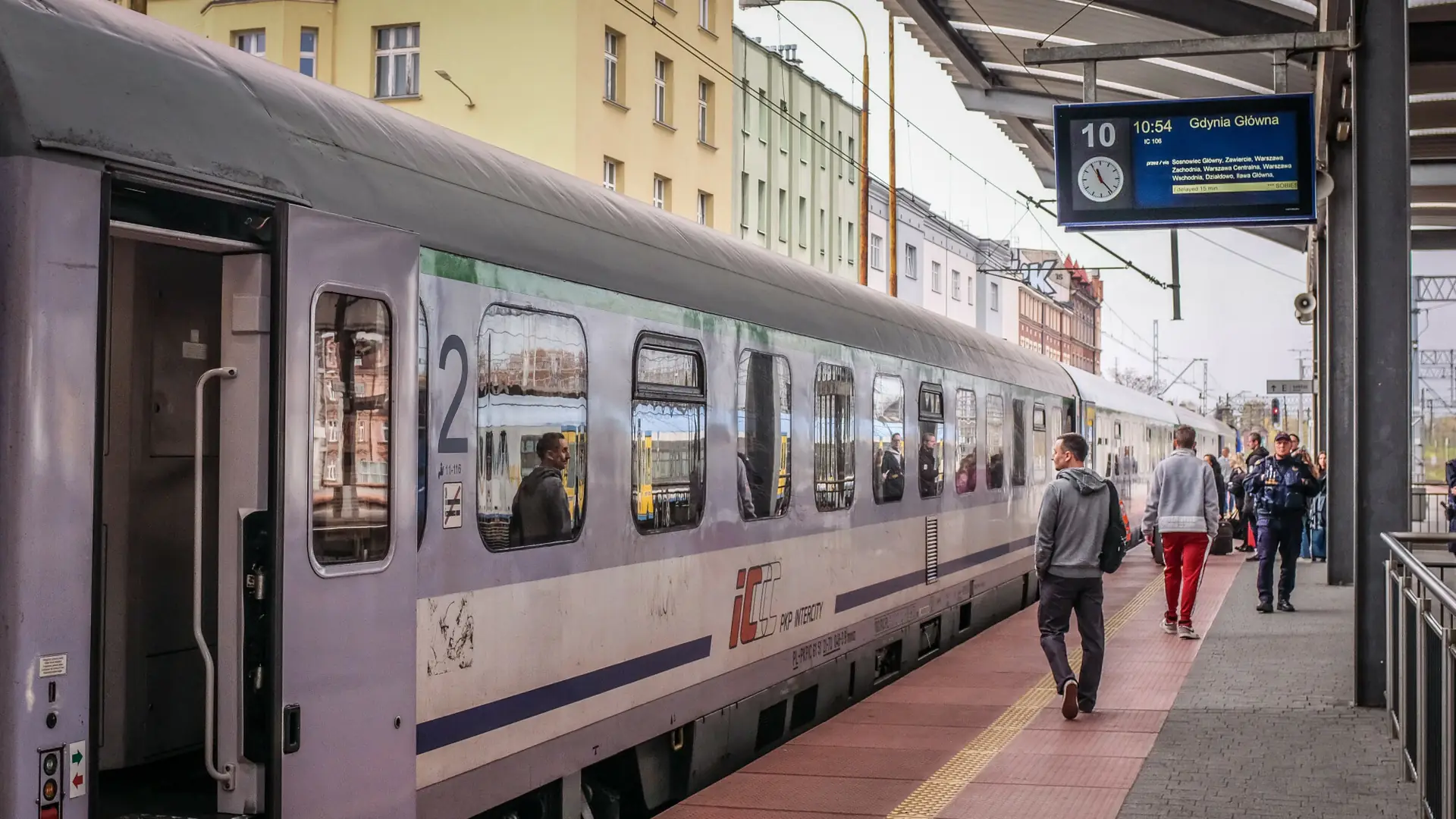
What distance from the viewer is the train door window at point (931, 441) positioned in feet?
40.7

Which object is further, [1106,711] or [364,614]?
[1106,711]

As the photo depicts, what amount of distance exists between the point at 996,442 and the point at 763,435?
23.5 feet

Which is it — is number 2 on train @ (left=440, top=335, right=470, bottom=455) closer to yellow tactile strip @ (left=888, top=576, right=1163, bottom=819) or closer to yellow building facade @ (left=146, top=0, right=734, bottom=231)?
yellow tactile strip @ (left=888, top=576, right=1163, bottom=819)

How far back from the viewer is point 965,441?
45.8ft

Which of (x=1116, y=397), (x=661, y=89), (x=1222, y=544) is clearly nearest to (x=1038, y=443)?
(x=1116, y=397)

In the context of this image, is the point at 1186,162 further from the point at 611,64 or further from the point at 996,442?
the point at 611,64

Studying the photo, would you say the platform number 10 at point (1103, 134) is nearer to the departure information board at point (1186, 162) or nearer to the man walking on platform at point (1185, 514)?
the departure information board at point (1186, 162)

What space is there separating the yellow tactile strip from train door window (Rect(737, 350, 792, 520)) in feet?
5.66

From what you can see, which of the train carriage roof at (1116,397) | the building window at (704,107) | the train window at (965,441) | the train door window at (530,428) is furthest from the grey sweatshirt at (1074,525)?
the building window at (704,107)

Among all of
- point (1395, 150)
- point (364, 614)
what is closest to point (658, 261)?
point (364, 614)

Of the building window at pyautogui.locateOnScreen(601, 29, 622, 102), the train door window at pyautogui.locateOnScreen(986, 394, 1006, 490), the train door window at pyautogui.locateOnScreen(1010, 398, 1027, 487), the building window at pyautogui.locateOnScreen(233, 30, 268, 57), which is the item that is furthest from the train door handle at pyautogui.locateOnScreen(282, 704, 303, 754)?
the building window at pyautogui.locateOnScreen(233, 30, 268, 57)

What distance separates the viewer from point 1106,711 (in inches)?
384

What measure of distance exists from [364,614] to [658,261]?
2961mm

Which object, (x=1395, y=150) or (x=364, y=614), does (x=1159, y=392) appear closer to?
(x=1395, y=150)
